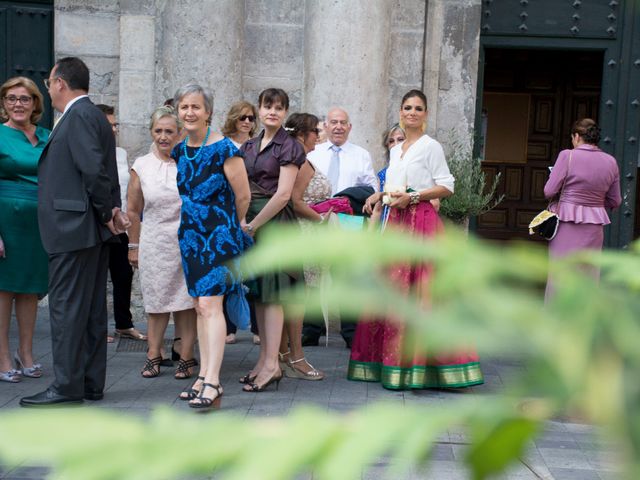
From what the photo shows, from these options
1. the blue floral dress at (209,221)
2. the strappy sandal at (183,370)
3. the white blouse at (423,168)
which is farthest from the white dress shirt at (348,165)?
the blue floral dress at (209,221)

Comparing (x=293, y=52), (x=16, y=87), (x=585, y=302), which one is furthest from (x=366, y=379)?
(x=585, y=302)

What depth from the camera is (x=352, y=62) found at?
9188mm

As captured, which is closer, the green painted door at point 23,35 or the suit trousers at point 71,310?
the suit trousers at point 71,310

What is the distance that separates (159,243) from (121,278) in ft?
4.56

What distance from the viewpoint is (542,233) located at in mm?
7250

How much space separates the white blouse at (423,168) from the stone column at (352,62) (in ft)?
8.68

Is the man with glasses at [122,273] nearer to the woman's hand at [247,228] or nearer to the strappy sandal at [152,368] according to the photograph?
the strappy sandal at [152,368]

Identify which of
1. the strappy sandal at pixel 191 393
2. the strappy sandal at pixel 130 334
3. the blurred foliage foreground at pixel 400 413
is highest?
the blurred foliage foreground at pixel 400 413

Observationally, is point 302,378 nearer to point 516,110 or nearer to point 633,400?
point 633,400

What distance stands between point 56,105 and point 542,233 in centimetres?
341

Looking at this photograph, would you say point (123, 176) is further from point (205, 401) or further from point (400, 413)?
point (400, 413)

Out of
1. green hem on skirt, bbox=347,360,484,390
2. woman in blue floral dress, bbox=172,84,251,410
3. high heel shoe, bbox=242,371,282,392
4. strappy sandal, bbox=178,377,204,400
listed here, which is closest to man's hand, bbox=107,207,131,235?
woman in blue floral dress, bbox=172,84,251,410

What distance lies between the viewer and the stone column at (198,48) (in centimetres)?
916

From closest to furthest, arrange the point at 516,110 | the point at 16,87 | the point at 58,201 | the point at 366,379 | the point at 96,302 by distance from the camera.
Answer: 1. the point at 58,201
2. the point at 96,302
3. the point at 16,87
4. the point at 366,379
5. the point at 516,110
